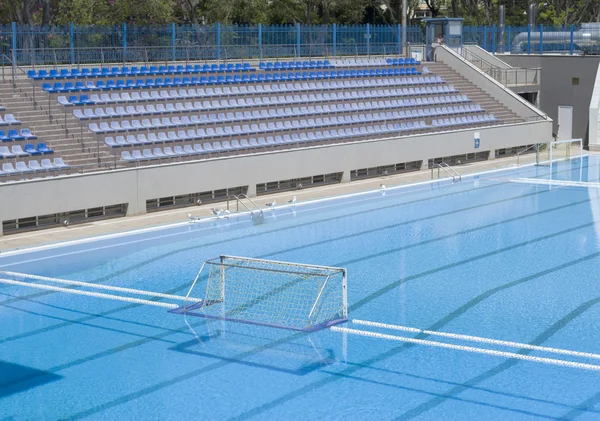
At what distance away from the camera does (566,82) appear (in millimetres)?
34594

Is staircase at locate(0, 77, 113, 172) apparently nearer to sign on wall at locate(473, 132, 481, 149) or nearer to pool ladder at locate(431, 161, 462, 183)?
pool ladder at locate(431, 161, 462, 183)

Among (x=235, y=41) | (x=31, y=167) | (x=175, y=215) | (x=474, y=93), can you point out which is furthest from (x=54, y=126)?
(x=474, y=93)

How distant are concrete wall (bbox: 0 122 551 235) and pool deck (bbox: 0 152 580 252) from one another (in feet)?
1.27

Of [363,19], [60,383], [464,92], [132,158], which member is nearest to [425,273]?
[60,383]

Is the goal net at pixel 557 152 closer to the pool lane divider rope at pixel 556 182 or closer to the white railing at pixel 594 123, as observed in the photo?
the white railing at pixel 594 123

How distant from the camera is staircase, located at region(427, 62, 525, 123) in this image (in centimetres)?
3212

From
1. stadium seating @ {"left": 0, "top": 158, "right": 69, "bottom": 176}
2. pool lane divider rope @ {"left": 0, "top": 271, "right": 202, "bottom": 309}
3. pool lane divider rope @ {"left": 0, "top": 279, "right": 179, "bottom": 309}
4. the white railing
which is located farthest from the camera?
the white railing

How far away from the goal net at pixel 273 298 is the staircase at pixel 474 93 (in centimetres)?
1847

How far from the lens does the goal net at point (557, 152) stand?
2930cm

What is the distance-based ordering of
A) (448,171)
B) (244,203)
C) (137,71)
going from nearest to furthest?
(244,203)
(137,71)
(448,171)

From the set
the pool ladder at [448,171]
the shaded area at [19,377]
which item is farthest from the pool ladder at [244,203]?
the shaded area at [19,377]

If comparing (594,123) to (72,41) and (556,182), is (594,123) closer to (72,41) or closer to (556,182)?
(556,182)

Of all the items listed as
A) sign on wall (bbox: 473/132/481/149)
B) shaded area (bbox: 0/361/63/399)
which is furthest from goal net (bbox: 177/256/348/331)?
sign on wall (bbox: 473/132/481/149)

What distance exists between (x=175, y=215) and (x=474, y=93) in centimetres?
1555
